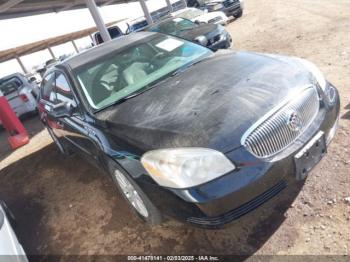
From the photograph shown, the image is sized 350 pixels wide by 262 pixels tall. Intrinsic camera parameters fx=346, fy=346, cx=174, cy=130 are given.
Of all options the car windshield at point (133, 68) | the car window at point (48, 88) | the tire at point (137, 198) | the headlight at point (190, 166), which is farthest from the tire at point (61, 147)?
the headlight at point (190, 166)

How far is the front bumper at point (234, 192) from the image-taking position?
235 centimetres

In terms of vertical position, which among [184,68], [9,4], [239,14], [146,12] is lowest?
[239,14]

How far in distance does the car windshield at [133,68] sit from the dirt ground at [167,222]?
1271mm

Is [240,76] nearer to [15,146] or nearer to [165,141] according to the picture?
[165,141]

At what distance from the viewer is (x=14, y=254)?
2.74 m

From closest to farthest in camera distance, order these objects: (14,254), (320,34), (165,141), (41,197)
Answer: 1. (165,141)
2. (14,254)
3. (41,197)
4. (320,34)

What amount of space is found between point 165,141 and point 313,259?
52.7 inches


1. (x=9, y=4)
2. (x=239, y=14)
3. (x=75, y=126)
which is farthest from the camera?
(x=239, y=14)

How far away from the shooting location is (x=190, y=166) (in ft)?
7.87

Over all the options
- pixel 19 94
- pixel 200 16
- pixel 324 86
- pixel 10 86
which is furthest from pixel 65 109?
pixel 200 16

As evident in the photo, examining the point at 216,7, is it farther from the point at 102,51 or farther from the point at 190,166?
the point at 190,166

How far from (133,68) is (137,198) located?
1502 millimetres

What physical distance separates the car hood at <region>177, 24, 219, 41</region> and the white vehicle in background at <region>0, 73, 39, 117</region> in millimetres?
5309

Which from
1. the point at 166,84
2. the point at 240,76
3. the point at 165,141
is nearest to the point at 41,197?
the point at 166,84
